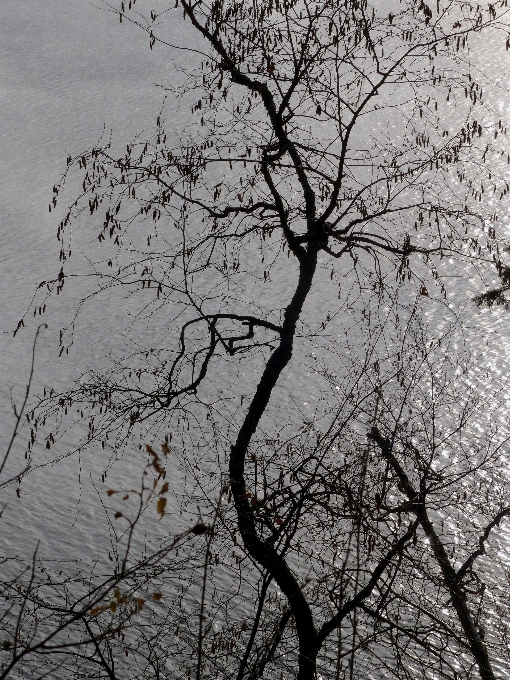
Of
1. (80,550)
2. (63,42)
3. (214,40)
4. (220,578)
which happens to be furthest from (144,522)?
(63,42)

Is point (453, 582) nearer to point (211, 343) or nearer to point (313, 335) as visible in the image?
point (313, 335)

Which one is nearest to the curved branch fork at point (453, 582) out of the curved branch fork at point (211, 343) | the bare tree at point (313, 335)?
the bare tree at point (313, 335)

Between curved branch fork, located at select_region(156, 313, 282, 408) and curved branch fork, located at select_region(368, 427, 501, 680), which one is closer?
curved branch fork, located at select_region(368, 427, 501, 680)

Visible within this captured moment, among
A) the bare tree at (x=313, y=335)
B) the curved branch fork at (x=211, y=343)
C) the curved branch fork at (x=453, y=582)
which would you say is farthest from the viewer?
the curved branch fork at (x=211, y=343)

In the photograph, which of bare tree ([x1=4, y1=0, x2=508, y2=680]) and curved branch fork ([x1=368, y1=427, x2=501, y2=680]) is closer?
bare tree ([x1=4, y1=0, x2=508, y2=680])

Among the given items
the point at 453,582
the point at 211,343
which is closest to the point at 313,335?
the point at 211,343

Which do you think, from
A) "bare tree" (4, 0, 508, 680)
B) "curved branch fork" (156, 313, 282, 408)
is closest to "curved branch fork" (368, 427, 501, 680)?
"bare tree" (4, 0, 508, 680)

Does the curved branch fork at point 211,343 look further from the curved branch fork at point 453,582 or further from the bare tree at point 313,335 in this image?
the curved branch fork at point 453,582

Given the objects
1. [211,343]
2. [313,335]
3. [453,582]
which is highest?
[313,335]

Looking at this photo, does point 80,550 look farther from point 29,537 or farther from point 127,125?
point 127,125

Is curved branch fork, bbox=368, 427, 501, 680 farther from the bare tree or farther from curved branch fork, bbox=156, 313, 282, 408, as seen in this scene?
curved branch fork, bbox=156, 313, 282, 408

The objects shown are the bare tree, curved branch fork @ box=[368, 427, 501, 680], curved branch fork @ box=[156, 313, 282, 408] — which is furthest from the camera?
curved branch fork @ box=[156, 313, 282, 408]

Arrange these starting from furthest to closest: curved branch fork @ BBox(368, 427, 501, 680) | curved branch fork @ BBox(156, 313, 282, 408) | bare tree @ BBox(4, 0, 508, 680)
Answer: curved branch fork @ BBox(156, 313, 282, 408) → curved branch fork @ BBox(368, 427, 501, 680) → bare tree @ BBox(4, 0, 508, 680)

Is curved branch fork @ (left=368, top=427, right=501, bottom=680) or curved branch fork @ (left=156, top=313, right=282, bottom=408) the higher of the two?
curved branch fork @ (left=156, top=313, right=282, bottom=408)
